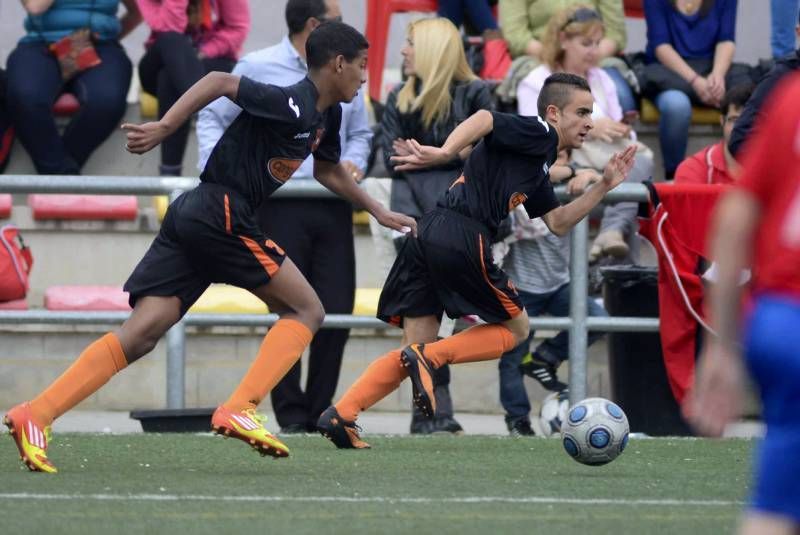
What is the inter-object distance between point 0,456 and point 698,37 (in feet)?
18.7

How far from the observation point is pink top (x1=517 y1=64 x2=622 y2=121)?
9664mm

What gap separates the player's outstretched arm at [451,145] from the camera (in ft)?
22.7

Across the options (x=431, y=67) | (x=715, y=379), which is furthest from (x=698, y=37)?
(x=715, y=379)

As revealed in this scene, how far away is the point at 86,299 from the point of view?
10.2 meters

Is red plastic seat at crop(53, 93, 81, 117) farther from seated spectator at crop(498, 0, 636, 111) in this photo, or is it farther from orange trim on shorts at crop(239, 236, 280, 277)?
orange trim on shorts at crop(239, 236, 280, 277)

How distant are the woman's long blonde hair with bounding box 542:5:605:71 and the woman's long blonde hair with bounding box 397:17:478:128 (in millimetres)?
1034

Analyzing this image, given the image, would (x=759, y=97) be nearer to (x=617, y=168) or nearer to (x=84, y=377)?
(x=617, y=168)

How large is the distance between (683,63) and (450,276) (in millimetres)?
3908

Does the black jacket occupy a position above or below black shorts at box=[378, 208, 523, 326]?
above

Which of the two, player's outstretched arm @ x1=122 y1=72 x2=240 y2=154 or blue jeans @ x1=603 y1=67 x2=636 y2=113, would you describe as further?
blue jeans @ x1=603 y1=67 x2=636 y2=113

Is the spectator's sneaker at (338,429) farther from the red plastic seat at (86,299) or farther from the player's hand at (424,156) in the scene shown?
the red plastic seat at (86,299)

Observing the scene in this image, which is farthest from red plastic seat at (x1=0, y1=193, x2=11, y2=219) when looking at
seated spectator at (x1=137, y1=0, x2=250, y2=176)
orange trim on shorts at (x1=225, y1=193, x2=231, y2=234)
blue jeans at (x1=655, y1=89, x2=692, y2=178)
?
orange trim on shorts at (x1=225, y1=193, x2=231, y2=234)

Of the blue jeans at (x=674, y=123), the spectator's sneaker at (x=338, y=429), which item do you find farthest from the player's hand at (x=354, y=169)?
the blue jeans at (x=674, y=123)

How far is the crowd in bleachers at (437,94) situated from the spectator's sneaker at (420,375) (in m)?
0.83
